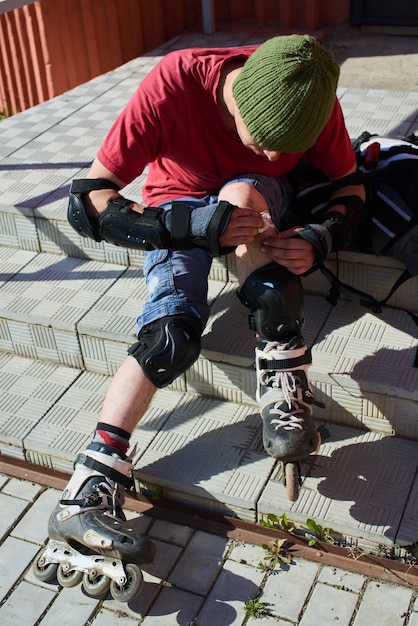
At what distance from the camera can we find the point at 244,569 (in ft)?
8.25

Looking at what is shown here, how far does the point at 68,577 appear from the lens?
249 cm

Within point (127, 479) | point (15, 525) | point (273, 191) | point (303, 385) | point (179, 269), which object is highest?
point (273, 191)

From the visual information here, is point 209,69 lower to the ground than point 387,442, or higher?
higher

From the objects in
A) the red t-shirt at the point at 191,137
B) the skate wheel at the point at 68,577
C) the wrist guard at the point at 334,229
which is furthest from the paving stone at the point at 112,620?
the red t-shirt at the point at 191,137

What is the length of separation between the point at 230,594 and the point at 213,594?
5cm

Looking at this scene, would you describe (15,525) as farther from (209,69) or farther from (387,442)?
(209,69)

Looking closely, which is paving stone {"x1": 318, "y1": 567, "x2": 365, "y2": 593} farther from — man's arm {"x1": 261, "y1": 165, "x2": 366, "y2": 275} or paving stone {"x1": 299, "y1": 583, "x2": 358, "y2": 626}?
man's arm {"x1": 261, "y1": 165, "x2": 366, "y2": 275}

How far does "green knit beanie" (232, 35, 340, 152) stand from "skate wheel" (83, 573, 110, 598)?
136 centimetres

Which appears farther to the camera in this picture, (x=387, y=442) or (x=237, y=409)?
(x=237, y=409)

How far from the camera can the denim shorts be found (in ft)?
8.81

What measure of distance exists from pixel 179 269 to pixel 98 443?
0.63 metres

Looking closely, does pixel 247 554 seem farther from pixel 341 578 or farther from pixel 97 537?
pixel 97 537

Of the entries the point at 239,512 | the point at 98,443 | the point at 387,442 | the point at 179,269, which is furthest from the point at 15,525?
the point at 387,442

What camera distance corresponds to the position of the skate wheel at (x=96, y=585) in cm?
245
